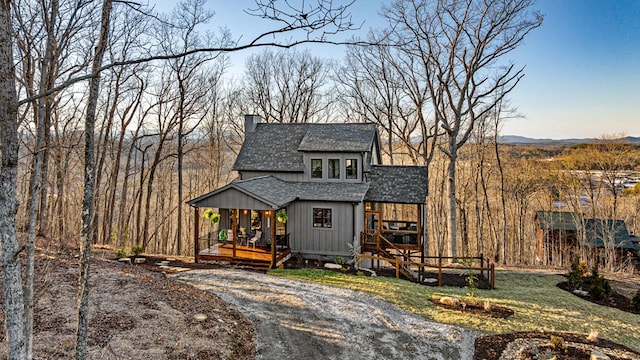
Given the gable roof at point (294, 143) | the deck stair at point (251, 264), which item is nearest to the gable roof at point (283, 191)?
the gable roof at point (294, 143)

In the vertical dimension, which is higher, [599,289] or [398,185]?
[398,185]

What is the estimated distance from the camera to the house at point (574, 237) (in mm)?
20312

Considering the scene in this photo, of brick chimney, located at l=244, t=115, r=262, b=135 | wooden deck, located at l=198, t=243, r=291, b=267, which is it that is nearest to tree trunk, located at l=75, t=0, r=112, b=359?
wooden deck, located at l=198, t=243, r=291, b=267

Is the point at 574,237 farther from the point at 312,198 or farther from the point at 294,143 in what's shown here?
the point at 294,143

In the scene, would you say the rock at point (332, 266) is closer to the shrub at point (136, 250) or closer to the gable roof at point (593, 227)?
the shrub at point (136, 250)

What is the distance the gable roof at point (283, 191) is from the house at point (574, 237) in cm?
1486

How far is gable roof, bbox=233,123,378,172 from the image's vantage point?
17562 mm

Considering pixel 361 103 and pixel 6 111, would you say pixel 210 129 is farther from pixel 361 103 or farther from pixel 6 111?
pixel 6 111

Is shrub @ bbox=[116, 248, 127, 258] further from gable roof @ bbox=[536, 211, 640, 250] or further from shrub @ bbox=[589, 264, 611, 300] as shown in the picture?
gable roof @ bbox=[536, 211, 640, 250]

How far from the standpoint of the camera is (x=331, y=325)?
28.9 ft

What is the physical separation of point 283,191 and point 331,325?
319 inches

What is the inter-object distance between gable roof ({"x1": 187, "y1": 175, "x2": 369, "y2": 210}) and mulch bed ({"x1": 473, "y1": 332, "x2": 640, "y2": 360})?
7624 mm

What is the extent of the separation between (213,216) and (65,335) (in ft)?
28.2

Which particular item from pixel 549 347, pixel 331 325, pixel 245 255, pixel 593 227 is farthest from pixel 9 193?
pixel 593 227
